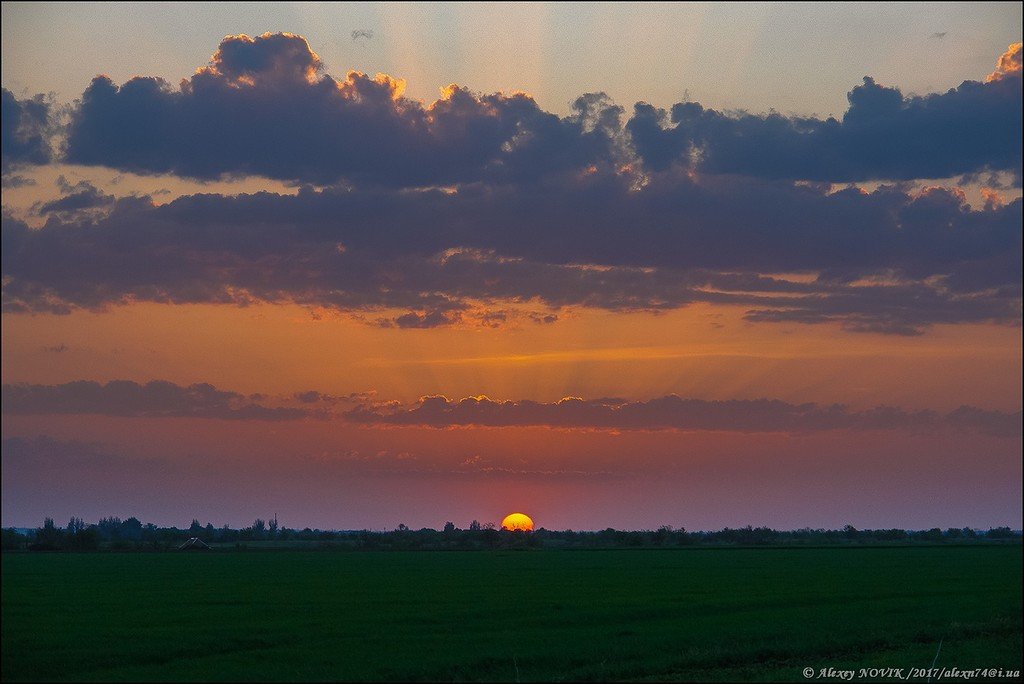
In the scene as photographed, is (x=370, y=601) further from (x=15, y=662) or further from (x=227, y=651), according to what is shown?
(x=15, y=662)

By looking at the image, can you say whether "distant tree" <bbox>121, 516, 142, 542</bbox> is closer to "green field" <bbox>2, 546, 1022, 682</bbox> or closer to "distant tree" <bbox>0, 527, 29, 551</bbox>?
"distant tree" <bbox>0, 527, 29, 551</bbox>

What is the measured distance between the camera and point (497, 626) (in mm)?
42750

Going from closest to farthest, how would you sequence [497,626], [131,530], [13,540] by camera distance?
[497,626] → [13,540] → [131,530]

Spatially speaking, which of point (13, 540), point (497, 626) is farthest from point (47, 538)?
point (497, 626)

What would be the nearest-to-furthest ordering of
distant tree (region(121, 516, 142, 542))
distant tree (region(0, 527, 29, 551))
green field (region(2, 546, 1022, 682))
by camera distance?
green field (region(2, 546, 1022, 682)) → distant tree (region(0, 527, 29, 551)) → distant tree (region(121, 516, 142, 542))

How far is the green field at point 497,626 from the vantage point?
33125 millimetres

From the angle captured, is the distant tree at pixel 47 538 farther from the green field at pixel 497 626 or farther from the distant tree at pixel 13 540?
the green field at pixel 497 626

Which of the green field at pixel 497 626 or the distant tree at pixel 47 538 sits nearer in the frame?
the green field at pixel 497 626

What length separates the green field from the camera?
33.1 meters

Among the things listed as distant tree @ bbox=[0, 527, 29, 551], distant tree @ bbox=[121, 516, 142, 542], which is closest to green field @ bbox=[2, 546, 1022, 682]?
distant tree @ bbox=[0, 527, 29, 551]

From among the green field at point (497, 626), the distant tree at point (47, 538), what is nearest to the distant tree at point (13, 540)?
the distant tree at point (47, 538)

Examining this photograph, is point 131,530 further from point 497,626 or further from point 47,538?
point 497,626

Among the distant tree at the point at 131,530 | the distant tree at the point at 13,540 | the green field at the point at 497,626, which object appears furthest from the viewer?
the distant tree at the point at 131,530


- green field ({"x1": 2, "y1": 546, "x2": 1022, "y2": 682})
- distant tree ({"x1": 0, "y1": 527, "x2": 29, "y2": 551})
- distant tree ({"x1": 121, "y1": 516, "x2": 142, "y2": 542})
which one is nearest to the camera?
green field ({"x1": 2, "y1": 546, "x2": 1022, "y2": 682})
